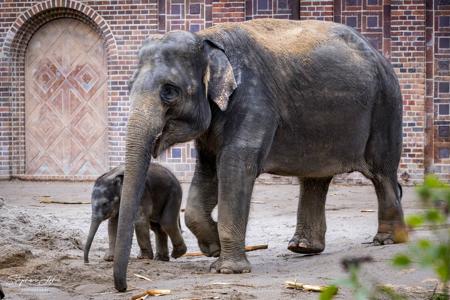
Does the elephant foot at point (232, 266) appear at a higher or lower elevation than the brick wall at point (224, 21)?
lower

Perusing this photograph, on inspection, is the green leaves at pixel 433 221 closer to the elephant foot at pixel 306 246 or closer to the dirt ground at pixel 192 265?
the dirt ground at pixel 192 265

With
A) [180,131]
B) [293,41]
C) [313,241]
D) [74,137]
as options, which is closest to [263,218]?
[313,241]

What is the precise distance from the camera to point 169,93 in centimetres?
593

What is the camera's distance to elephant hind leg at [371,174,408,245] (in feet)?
24.7

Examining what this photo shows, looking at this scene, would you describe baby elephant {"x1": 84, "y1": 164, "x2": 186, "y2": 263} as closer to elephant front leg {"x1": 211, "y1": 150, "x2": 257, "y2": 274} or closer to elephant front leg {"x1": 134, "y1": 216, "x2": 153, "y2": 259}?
elephant front leg {"x1": 134, "y1": 216, "x2": 153, "y2": 259}

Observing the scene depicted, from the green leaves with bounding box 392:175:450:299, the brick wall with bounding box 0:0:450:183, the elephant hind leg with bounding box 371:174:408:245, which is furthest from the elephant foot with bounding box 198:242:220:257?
the brick wall with bounding box 0:0:450:183

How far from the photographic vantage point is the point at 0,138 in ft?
53.0

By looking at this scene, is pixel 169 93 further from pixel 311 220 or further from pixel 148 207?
pixel 311 220

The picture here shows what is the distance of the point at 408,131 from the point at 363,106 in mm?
7701

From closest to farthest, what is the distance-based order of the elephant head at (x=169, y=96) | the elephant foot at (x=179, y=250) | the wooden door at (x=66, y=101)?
the elephant head at (x=169, y=96) < the elephant foot at (x=179, y=250) < the wooden door at (x=66, y=101)

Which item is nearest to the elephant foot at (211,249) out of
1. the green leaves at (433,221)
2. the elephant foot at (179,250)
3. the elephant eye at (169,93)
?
the elephant foot at (179,250)

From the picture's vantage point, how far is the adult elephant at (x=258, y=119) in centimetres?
591

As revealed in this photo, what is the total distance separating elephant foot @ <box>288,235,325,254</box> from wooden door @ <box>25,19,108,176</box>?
8.76 meters

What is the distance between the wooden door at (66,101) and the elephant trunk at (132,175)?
33.9ft
